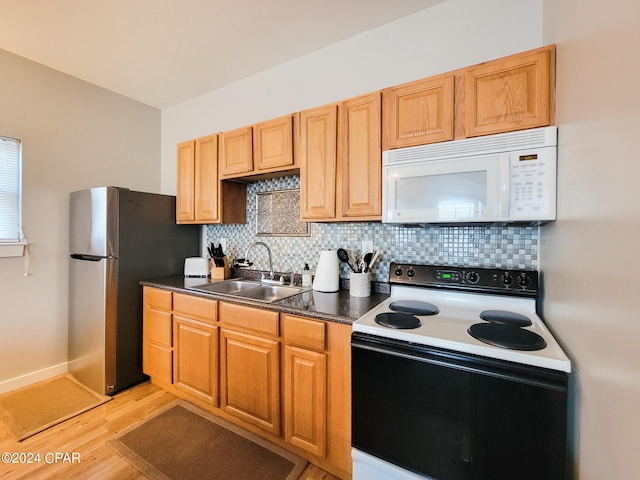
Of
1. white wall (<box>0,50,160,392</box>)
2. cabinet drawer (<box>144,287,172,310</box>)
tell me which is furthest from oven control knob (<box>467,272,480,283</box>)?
white wall (<box>0,50,160,392</box>)

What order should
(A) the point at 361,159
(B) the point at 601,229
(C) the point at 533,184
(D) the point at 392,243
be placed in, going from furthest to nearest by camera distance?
(D) the point at 392,243 < (A) the point at 361,159 < (C) the point at 533,184 < (B) the point at 601,229

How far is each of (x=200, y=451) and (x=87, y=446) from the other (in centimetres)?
69

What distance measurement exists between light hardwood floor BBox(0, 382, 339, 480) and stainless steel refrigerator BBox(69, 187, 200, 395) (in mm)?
299

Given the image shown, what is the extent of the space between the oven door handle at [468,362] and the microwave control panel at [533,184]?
64 centimetres

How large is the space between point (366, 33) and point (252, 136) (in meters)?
1.09

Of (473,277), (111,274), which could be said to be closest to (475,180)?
(473,277)

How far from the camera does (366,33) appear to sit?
1972mm

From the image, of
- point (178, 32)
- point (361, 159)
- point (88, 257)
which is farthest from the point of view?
point (88, 257)

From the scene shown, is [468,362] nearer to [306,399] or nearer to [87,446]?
[306,399]

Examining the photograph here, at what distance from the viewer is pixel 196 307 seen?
1.93 metres

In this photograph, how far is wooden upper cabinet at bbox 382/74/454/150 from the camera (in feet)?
4.62

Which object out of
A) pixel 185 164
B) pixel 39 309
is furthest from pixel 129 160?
pixel 39 309

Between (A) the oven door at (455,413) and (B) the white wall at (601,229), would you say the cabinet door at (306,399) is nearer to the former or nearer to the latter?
(A) the oven door at (455,413)

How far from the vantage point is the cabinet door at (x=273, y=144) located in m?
1.93
